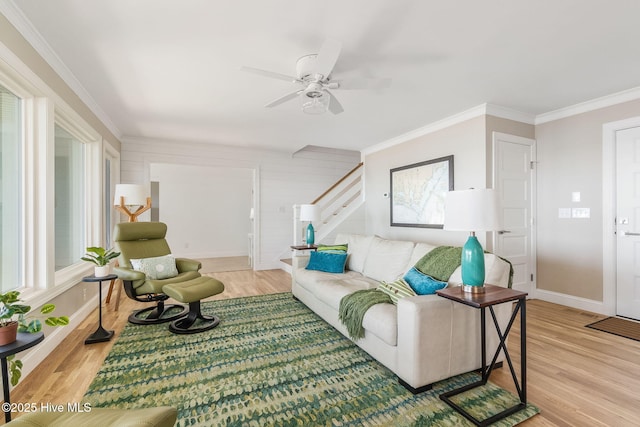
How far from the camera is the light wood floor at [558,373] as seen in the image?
5.81 ft

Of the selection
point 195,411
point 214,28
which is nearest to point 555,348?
point 195,411

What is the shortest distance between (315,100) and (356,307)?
1.81 metres

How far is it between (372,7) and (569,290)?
13.3 feet

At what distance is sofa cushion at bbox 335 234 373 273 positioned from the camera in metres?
3.61

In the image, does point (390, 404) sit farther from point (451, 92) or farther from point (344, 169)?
point (344, 169)

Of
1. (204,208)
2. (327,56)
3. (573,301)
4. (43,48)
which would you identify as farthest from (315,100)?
(204,208)

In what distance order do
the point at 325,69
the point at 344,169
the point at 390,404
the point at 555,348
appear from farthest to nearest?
the point at 344,169
the point at 555,348
the point at 325,69
the point at 390,404

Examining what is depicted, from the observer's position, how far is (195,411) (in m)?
1.74

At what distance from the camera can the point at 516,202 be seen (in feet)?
13.0

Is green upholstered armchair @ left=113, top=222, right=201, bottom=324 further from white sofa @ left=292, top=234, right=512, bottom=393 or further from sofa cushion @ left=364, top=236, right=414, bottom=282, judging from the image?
sofa cushion @ left=364, top=236, right=414, bottom=282

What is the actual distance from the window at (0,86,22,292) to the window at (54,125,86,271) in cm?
66

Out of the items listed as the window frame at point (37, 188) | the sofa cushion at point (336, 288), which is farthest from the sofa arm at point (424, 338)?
the window frame at point (37, 188)

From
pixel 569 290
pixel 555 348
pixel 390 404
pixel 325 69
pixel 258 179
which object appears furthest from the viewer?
pixel 258 179

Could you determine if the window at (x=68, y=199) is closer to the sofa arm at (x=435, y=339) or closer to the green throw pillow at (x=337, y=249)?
the green throw pillow at (x=337, y=249)
